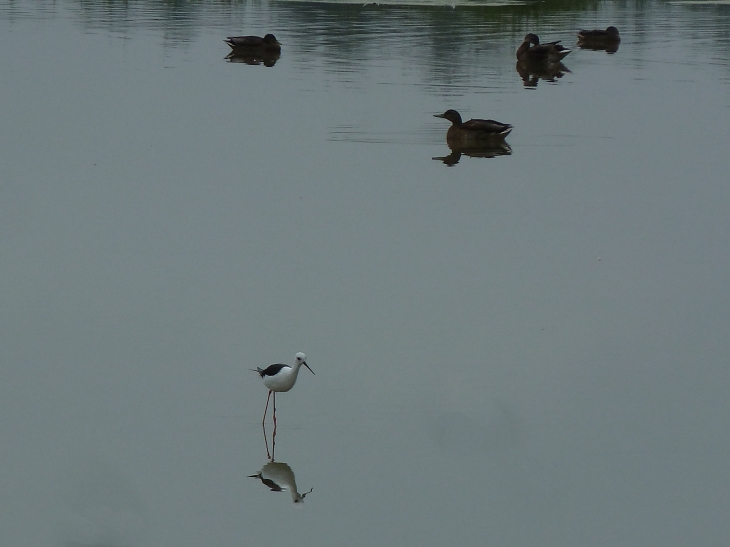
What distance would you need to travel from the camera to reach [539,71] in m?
22.7

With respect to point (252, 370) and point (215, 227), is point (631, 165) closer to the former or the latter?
point (215, 227)

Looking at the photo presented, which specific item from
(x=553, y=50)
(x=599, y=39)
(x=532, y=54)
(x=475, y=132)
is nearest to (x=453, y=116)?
(x=475, y=132)

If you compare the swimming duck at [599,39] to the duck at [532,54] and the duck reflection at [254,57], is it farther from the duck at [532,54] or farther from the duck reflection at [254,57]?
the duck reflection at [254,57]

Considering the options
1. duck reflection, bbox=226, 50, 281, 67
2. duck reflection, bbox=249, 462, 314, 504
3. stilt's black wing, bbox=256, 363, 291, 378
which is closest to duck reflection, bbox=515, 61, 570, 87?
duck reflection, bbox=226, 50, 281, 67

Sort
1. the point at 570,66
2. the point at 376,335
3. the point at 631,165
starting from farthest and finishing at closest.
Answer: the point at 570,66 → the point at 631,165 → the point at 376,335

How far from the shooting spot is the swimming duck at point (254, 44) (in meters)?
23.4

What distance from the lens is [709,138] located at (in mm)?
15641

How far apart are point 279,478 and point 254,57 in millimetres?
17507

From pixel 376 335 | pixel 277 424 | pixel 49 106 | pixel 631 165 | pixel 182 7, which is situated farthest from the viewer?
pixel 182 7

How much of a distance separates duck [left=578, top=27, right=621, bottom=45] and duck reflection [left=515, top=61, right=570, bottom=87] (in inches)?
134

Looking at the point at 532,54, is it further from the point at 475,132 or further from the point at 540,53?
the point at 475,132

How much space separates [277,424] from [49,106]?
36.3ft

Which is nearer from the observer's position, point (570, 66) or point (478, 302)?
point (478, 302)

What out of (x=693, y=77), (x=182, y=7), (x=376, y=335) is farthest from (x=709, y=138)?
(x=182, y=7)
